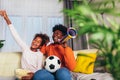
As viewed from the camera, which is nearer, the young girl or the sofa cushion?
Result: the young girl

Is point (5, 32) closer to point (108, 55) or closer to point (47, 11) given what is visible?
point (47, 11)

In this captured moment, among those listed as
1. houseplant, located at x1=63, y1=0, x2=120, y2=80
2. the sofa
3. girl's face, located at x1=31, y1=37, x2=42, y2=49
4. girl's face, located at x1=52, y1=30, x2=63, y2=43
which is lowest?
the sofa

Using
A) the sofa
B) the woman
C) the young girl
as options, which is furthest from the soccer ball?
the sofa

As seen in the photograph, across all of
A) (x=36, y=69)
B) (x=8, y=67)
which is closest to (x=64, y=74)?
(x=36, y=69)

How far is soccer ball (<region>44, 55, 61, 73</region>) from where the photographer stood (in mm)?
2729

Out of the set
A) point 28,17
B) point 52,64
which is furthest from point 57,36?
point 28,17

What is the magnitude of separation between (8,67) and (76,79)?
85cm

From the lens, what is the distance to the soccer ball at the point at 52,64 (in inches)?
107

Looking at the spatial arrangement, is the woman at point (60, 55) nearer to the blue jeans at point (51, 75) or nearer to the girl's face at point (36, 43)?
the blue jeans at point (51, 75)

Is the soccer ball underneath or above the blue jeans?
above

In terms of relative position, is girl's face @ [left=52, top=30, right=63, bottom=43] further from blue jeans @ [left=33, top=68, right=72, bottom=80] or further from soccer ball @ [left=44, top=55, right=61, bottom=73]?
blue jeans @ [left=33, top=68, right=72, bottom=80]

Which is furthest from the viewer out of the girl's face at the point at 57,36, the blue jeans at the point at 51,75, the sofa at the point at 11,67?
the sofa at the point at 11,67

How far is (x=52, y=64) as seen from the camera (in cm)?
272

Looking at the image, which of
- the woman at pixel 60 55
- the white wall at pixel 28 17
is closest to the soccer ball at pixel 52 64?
the woman at pixel 60 55
